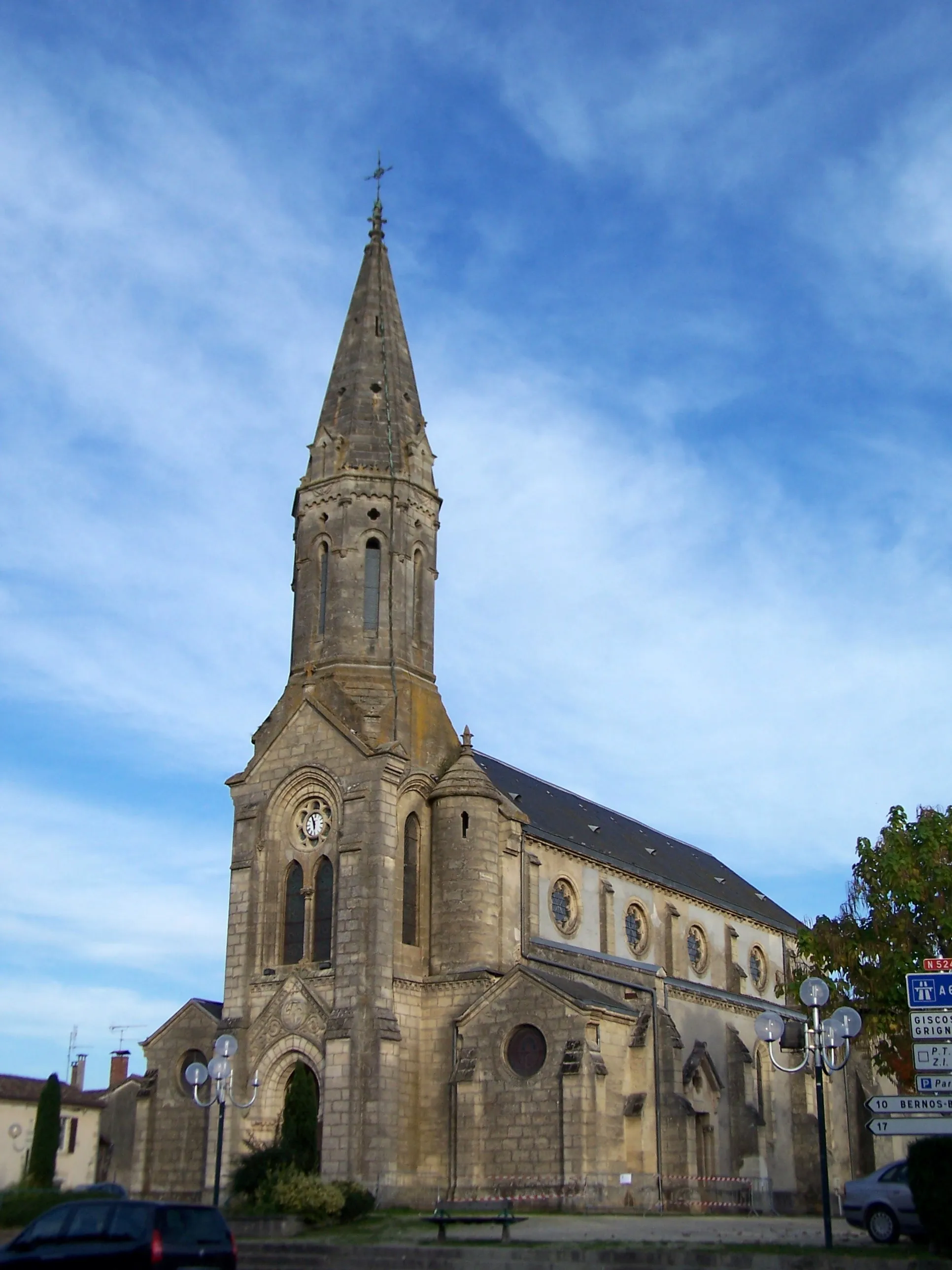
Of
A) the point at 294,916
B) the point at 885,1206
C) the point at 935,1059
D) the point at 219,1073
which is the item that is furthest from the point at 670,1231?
the point at 294,916

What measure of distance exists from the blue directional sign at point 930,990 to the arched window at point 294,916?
21.1 m

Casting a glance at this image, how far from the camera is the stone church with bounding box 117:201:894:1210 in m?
34.5

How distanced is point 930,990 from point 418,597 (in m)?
25.0

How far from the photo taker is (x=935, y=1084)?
63.7 ft

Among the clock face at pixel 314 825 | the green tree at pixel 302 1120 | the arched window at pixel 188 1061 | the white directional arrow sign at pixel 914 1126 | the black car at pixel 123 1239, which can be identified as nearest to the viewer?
the black car at pixel 123 1239

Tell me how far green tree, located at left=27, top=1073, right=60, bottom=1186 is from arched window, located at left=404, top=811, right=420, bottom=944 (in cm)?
1423

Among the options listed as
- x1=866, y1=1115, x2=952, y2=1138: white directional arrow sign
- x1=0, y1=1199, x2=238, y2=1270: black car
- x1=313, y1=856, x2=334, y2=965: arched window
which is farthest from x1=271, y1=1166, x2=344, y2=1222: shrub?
x1=866, y1=1115, x2=952, y2=1138: white directional arrow sign

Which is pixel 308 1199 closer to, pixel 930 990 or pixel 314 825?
pixel 314 825

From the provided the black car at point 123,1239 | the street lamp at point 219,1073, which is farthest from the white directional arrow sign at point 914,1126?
the street lamp at point 219,1073

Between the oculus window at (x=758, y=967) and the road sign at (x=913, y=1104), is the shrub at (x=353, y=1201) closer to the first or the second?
the road sign at (x=913, y=1104)

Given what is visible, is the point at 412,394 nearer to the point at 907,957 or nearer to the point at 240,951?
the point at 240,951

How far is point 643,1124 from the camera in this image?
35625 mm

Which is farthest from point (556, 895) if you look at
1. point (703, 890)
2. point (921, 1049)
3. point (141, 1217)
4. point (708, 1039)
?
point (141, 1217)

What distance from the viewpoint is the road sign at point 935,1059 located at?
1942 centimetres
